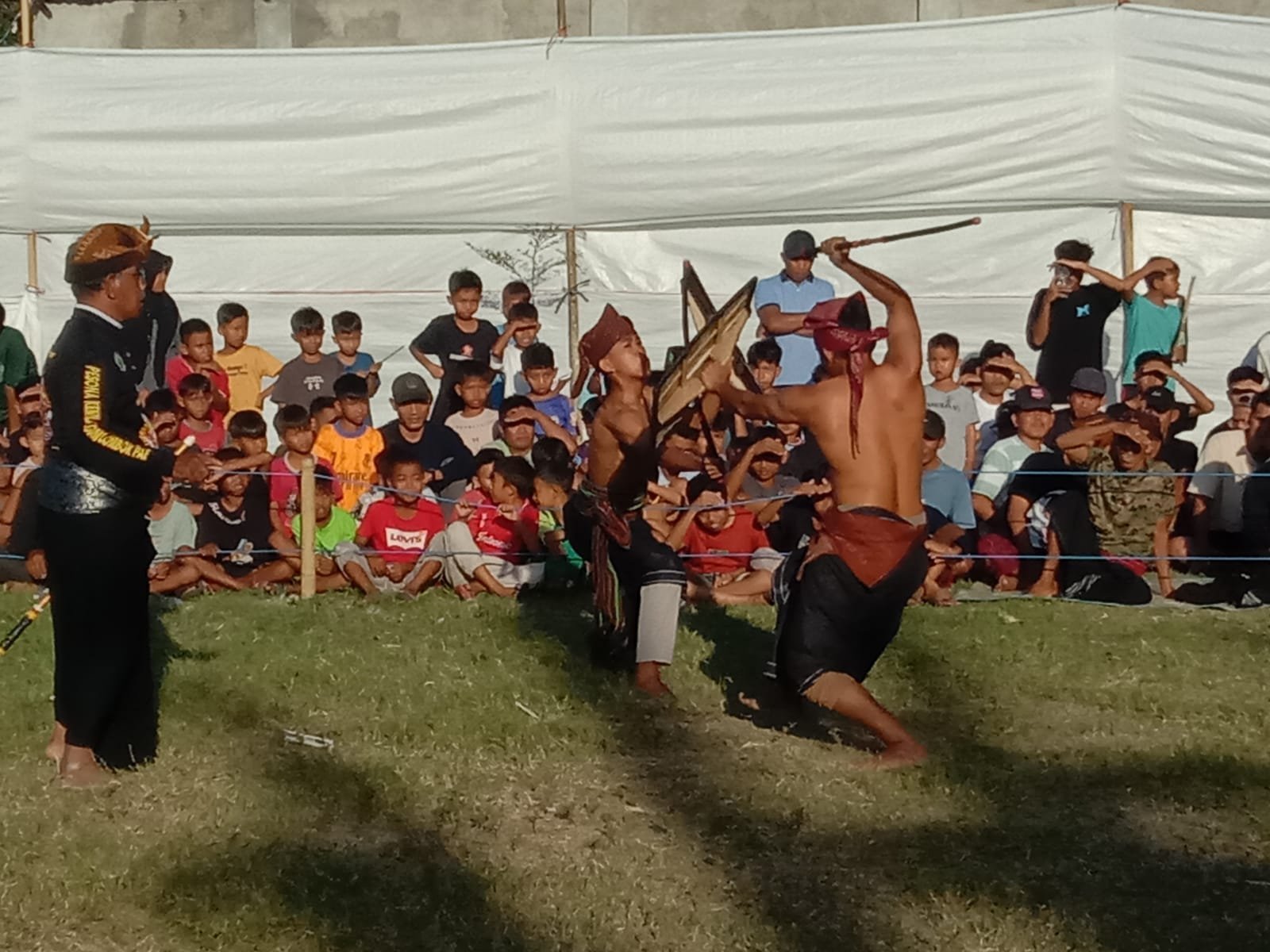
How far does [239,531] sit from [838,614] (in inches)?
179

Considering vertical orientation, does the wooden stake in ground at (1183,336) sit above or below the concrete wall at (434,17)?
below

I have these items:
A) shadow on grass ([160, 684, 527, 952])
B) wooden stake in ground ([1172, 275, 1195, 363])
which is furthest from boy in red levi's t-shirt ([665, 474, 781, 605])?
wooden stake in ground ([1172, 275, 1195, 363])

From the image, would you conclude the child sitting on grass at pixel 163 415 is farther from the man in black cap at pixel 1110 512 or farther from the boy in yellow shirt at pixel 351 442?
the man in black cap at pixel 1110 512

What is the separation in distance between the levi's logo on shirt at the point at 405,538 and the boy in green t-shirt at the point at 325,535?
28 centimetres

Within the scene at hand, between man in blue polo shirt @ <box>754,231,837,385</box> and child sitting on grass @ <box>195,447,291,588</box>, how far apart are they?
11.1ft

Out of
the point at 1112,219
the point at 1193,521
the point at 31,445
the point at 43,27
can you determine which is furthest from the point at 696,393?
the point at 43,27

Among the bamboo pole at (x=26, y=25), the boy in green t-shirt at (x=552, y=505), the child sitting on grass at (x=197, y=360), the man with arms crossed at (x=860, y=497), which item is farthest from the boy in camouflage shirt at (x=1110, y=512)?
the bamboo pole at (x=26, y=25)

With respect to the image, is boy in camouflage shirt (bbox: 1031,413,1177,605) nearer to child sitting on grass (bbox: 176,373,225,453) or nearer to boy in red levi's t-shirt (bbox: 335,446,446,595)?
boy in red levi's t-shirt (bbox: 335,446,446,595)

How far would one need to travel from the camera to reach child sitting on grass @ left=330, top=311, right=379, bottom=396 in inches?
450

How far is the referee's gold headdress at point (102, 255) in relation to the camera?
248 inches

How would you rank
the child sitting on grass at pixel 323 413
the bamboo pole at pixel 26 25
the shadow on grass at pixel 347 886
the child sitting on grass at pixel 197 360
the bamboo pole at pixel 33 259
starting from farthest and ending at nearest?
the bamboo pole at pixel 26 25 < the bamboo pole at pixel 33 259 < the child sitting on grass at pixel 197 360 < the child sitting on grass at pixel 323 413 < the shadow on grass at pixel 347 886

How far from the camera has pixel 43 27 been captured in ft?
54.3

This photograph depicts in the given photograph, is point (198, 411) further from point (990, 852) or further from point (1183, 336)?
point (1183, 336)

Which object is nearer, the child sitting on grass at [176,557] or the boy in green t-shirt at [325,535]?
the child sitting on grass at [176,557]
